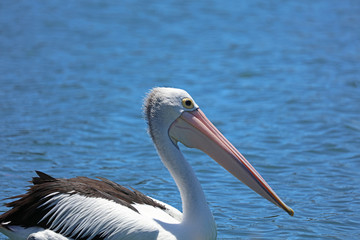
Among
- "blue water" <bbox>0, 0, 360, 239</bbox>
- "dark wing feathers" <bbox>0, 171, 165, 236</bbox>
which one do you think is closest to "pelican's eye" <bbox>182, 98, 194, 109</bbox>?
"dark wing feathers" <bbox>0, 171, 165, 236</bbox>

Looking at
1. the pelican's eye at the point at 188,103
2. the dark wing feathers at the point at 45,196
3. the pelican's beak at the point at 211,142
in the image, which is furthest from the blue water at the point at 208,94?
the pelican's eye at the point at 188,103

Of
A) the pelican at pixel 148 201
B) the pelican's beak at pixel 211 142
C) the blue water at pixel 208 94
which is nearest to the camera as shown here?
the pelican at pixel 148 201

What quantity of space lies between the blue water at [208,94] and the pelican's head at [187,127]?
773mm

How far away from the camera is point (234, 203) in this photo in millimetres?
5340

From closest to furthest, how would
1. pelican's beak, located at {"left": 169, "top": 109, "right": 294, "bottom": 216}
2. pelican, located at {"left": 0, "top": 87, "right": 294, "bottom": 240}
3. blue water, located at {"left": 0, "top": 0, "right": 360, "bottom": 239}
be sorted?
pelican, located at {"left": 0, "top": 87, "right": 294, "bottom": 240}
pelican's beak, located at {"left": 169, "top": 109, "right": 294, "bottom": 216}
blue water, located at {"left": 0, "top": 0, "right": 360, "bottom": 239}

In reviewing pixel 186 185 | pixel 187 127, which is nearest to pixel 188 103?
pixel 187 127

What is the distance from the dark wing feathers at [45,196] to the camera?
4000mm

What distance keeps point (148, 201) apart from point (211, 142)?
0.59 m

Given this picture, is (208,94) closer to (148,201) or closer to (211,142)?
(211,142)

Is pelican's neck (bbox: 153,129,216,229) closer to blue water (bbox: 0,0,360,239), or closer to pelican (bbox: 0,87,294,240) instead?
pelican (bbox: 0,87,294,240)

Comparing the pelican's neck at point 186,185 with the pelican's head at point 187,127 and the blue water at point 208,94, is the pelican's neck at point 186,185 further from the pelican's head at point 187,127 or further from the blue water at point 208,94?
the blue water at point 208,94

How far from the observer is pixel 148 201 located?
4.19 metres

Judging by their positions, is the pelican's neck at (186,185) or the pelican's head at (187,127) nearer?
the pelican's neck at (186,185)

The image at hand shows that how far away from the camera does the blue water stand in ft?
18.3
